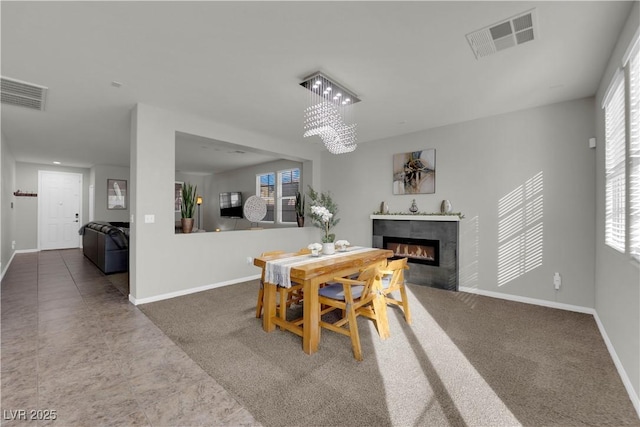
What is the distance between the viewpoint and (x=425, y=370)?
209cm

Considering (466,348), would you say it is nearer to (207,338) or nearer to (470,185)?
(207,338)

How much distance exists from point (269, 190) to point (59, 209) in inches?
245

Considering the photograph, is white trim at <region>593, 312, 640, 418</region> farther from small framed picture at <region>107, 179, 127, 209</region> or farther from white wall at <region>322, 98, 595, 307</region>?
small framed picture at <region>107, 179, 127, 209</region>

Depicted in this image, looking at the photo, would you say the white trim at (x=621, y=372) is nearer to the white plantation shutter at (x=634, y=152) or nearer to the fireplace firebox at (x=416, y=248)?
the white plantation shutter at (x=634, y=152)

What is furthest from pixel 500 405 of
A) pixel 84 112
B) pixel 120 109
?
pixel 84 112

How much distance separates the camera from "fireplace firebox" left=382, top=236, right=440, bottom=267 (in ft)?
14.9

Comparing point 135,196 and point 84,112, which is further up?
point 84,112

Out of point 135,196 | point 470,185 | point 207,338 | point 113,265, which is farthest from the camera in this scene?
point 113,265

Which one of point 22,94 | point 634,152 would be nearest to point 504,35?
point 634,152

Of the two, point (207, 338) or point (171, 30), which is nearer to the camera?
point (171, 30)

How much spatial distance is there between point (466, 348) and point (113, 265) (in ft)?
19.1

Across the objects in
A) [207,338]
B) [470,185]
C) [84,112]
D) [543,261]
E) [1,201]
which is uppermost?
[84,112]

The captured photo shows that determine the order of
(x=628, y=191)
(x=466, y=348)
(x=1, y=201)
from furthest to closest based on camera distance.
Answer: (x=1, y=201) < (x=466, y=348) < (x=628, y=191)

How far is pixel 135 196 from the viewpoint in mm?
3547
